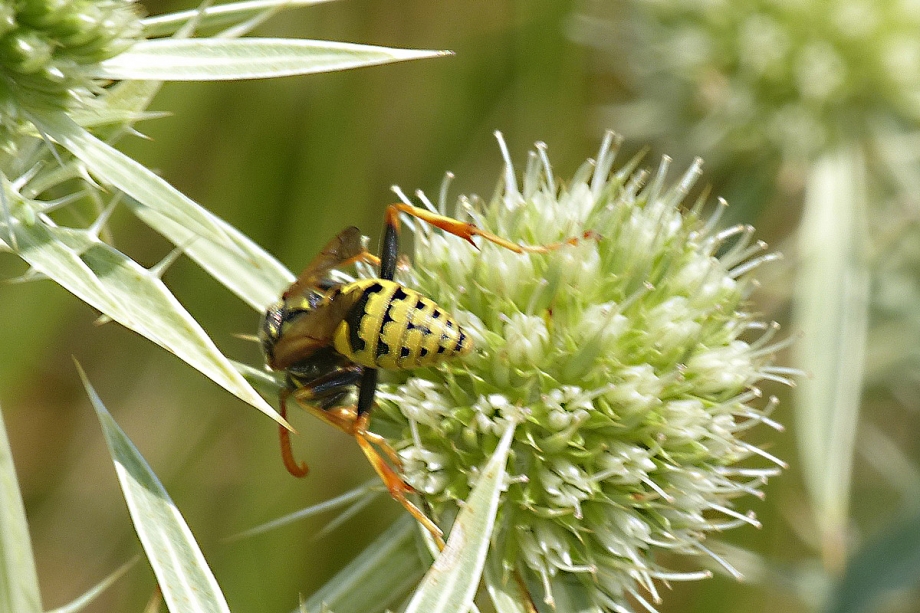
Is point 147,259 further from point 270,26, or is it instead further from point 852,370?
point 852,370

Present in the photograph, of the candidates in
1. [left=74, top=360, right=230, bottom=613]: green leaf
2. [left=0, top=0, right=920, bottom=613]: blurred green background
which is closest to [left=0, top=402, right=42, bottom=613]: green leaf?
[left=74, top=360, right=230, bottom=613]: green leaf

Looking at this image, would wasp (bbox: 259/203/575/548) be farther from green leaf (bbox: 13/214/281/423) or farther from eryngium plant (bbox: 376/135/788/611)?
green leaf (bbox: 13/214/281/423)

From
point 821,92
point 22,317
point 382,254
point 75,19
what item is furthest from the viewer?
point 821,92

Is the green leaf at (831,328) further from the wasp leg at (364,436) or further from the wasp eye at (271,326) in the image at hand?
the wasp eye at (271,326)

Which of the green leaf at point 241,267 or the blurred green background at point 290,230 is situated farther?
the blurred green background at point 290,230

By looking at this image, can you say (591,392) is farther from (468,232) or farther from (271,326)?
(271,326)

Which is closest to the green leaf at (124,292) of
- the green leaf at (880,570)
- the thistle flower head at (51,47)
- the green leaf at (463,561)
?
the thistle flower head at (51,47)

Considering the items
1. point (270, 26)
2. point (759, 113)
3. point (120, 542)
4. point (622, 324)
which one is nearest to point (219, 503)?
point (120, 542)
